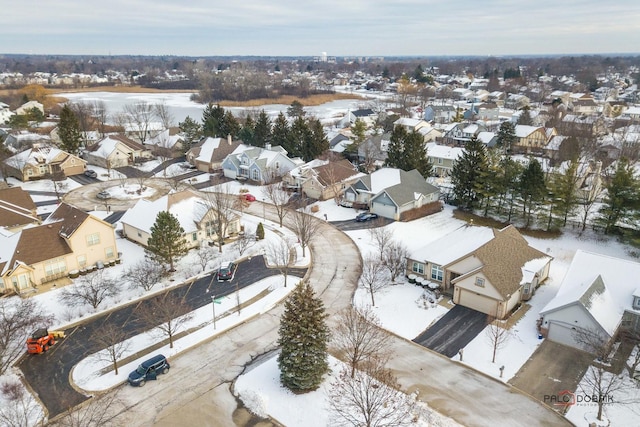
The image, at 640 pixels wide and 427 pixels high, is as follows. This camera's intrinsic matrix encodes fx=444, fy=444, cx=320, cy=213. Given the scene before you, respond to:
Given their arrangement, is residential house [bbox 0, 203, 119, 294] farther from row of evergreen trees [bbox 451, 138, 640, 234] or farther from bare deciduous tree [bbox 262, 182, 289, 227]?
row of evergreen trees [bbox 451, 138, 640, 234]

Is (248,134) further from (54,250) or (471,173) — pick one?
(54,250)

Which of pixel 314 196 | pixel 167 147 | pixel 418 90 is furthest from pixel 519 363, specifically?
pixel 418 90

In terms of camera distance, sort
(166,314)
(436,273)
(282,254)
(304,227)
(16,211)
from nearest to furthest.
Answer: (166,314), (436,273), (282,254), (304,227), (16,211)

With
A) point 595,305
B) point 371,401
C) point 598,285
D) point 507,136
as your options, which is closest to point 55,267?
point 371,401

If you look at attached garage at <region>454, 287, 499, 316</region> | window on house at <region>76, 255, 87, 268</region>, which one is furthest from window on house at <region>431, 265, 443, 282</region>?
window on house at <region>76, 255, 87, 268</region>

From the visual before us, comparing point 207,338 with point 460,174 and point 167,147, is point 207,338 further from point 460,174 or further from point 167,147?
point 167,147

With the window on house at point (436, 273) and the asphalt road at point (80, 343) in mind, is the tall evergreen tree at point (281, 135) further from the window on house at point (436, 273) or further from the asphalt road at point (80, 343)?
the window on house at point (436, 273)
